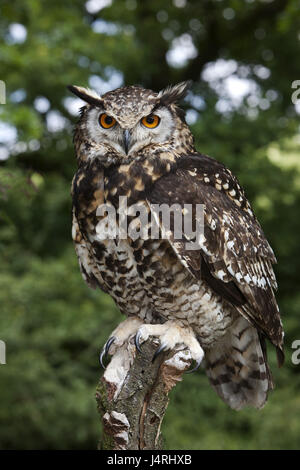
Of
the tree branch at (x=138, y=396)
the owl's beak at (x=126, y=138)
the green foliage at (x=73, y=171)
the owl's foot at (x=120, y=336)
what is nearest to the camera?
the tree branch at (x=138, y=396)

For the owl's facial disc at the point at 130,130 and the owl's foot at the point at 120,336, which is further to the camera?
the owl's foot at the point at 120,336

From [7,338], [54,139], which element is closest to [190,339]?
[7,338]

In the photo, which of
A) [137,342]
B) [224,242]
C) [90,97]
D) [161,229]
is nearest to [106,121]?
[90,97]

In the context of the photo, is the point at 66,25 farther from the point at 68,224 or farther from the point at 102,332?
the point at 102,332

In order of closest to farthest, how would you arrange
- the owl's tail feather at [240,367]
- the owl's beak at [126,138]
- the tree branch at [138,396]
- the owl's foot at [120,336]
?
the tree branch at [138,396], the owl's beak at [126,138], the owl's foot at [120,336], the owl's tail feather at [240,367]

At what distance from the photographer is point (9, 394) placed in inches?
148

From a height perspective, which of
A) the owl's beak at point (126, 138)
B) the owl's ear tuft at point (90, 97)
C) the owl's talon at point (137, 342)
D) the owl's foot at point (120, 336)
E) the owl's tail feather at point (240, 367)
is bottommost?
the owl's tail feather at point (240, 367)

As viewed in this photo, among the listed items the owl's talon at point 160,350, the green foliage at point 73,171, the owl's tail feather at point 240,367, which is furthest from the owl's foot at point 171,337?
the green foliage at point 73,171

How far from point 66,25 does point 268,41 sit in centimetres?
192

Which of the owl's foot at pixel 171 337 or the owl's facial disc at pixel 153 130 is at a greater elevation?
the owl's facial disc at pixel 153 130

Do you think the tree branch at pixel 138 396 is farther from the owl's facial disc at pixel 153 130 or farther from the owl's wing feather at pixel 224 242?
the owl's facial disc at pixel 153 130

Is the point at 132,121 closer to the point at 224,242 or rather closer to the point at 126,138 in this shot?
the point at 126,138

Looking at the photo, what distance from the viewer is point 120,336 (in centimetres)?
206

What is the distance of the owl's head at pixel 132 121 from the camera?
1819 mm
